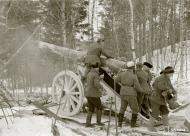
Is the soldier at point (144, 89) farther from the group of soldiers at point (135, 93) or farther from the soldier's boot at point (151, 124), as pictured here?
the soldier's boot at point (151, 124)

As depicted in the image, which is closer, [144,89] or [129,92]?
[129,92]

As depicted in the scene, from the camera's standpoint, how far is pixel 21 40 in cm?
2508

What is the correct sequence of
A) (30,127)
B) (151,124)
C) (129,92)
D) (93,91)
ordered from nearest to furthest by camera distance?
(30,127)
(151,124)
(129,92)
(93,91)

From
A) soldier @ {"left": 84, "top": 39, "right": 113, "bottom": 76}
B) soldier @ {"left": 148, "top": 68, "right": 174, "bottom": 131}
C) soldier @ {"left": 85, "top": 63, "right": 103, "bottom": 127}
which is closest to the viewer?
soldier @ {"left": 148, "top": 68, "right": 174, "bottom": 131}

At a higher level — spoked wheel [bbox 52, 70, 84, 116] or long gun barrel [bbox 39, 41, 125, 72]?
long gun barrel [bbox 39, 41, 125, 72]

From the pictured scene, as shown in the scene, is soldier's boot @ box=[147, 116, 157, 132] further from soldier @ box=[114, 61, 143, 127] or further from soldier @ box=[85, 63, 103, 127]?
soldier @ box=[85, 63, 103, 127]

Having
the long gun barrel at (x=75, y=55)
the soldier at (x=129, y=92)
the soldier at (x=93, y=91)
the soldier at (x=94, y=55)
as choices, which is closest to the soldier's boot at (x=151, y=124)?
the soldier at (x=129, y=92)

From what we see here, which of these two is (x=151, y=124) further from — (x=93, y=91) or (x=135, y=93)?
(x=93, y=91)

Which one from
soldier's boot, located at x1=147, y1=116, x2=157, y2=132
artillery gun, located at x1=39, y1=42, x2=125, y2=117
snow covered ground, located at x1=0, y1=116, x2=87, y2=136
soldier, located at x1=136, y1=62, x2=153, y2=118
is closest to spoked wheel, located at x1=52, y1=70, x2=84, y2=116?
artillery gun, located at x1=39, y1=42, x2=125, y2=117

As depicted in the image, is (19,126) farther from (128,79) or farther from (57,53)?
(57,53)

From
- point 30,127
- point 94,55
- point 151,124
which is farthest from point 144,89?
point 30,127

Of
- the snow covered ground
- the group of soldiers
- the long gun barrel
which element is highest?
the long gun barrel

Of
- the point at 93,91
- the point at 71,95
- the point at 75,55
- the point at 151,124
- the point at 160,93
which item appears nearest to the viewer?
the point at 151,124

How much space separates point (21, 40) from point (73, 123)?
46.8 ft
